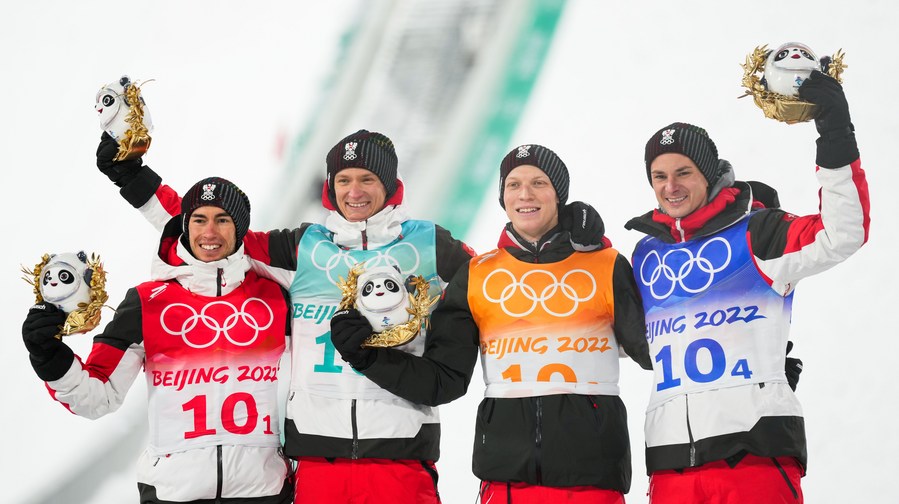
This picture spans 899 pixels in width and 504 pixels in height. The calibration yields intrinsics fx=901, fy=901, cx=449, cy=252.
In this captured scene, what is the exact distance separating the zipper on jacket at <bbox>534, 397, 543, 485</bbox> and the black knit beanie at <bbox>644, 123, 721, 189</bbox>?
3.02ft

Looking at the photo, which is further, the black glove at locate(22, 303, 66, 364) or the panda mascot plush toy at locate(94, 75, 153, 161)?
the panda mascot plush toy at locate(94, 75, 153, 161)

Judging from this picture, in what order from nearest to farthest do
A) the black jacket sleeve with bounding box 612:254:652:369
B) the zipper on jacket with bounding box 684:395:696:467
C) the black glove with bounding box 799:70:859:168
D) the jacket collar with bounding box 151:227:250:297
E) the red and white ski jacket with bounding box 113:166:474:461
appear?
1. the black glove with bounding box 799:70:859:168
2. the zipper on jacket with bounding box 684:395:696:467
3. the black jacket sleeve with bounding box 612:254:652:369
4. the red and white ski jacket with bounding box 113:166:474:461
5. the jacket collar with bounding box 151:227:250:297

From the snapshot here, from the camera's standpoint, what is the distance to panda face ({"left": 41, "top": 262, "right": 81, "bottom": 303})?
9.52 feet

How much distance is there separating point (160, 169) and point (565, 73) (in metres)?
2.45

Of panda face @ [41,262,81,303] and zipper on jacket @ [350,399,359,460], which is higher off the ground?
panda face @ [41,262,81,303]

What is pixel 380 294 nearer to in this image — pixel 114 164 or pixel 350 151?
pixel 350 151

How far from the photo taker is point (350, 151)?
3.32 meters

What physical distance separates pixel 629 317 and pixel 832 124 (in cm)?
86

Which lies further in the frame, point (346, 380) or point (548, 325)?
point (346, 380)

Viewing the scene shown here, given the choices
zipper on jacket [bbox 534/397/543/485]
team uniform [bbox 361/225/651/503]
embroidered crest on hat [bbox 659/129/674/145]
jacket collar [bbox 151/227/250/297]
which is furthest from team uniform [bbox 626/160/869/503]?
jacket collar [bbox 151/227/250/297]

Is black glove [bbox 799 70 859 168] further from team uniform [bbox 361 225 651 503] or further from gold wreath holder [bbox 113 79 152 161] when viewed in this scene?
gold wreath holder [bbox 113 79 152 161]

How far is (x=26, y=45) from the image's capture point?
5.86 metres

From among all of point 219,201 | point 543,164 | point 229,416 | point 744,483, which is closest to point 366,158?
point 219,201

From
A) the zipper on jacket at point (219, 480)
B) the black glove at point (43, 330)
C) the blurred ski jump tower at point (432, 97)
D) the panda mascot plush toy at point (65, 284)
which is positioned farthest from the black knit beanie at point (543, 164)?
the blurred ski jump tower at point (432, 97)
